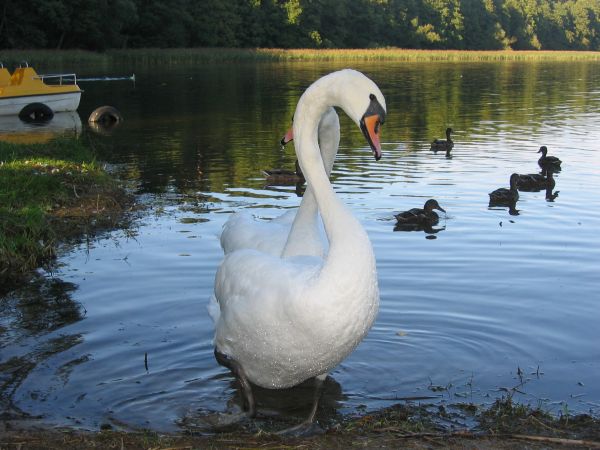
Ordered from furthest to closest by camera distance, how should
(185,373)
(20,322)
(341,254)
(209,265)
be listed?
(209,265) < (20,322) < (185,373) < (341,254)

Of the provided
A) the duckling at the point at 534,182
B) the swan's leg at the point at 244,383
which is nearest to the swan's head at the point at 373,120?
the swan's leg at the point at 244,383

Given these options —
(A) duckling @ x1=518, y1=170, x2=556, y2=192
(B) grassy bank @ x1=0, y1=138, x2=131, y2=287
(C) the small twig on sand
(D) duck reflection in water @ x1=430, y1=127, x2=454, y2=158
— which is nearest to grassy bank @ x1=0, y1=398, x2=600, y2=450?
(C) the small twig on sand

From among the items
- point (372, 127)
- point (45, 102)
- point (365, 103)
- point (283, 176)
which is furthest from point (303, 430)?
point (45, 102)

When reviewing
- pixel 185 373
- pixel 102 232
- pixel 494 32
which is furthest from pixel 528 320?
pixel 494 32

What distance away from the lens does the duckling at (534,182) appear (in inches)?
568

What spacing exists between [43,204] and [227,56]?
6670 centimetres

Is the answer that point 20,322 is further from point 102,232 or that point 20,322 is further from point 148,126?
point 148,126

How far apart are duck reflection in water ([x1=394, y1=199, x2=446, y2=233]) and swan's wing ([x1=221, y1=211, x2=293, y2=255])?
399cm

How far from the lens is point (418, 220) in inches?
450

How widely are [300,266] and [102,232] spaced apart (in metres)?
6.08

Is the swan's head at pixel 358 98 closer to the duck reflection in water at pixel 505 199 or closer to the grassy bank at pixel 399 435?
the grassy bank at pixel 399 435

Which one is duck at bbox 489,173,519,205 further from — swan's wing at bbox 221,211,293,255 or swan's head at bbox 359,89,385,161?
swan's head at bbox 359,89,385,161

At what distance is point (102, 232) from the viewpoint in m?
10.8

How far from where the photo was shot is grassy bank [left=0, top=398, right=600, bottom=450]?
4.91 metres
